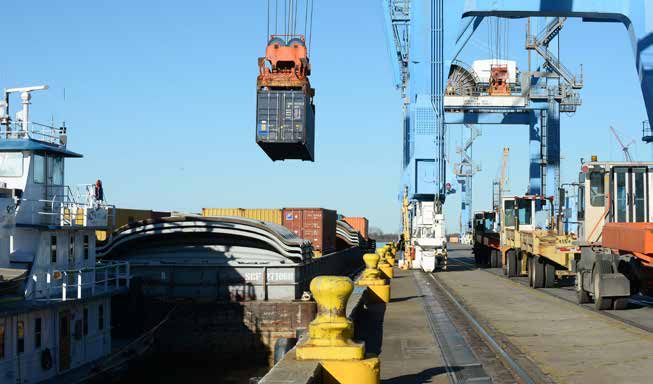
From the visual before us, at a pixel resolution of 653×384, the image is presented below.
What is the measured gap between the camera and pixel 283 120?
151 ft

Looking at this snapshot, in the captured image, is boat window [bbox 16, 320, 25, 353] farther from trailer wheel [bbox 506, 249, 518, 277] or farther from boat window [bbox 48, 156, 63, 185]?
trailer wheel [bbox 506, 249, 518, 277]

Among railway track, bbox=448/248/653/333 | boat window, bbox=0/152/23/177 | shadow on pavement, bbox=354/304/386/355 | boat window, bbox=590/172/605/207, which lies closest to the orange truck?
boat window, bbox=590/172/605/207

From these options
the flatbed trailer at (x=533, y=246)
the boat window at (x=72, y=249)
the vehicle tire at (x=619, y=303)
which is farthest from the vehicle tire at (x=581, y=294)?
the boat window at (x=72, y=249)

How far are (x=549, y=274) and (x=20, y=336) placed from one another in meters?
20.3

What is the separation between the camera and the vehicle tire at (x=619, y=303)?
71.2 feet

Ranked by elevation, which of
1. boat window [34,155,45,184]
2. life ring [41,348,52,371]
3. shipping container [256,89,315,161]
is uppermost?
shipping container [256,89,315,161]

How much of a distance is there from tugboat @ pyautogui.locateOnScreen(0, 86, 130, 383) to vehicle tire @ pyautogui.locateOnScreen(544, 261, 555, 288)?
16.4 m

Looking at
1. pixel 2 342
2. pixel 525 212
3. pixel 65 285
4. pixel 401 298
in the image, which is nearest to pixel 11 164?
pixel 65 285

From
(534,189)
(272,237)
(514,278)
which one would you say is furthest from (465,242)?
(272,237)

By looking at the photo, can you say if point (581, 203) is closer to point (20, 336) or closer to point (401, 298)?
point (401, 298)

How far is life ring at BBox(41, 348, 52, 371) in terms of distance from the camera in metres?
20.2

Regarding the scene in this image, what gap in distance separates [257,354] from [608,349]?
1762cm

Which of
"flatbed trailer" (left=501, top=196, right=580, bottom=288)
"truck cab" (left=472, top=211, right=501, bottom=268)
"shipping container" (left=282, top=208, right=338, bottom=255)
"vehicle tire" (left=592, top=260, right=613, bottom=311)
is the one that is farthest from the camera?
"truck cab" (left=472, top=211, right=501, bottom=268)

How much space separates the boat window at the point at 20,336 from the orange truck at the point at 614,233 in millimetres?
14568
